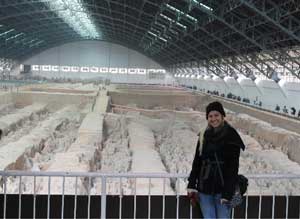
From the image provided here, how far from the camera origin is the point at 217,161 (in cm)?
382

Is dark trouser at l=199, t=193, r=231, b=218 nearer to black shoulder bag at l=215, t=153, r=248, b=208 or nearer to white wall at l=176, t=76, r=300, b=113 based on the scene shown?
black shoulder bag at l=215, t=153, r=248, b=208

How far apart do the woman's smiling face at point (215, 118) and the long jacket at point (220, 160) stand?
0.05 m

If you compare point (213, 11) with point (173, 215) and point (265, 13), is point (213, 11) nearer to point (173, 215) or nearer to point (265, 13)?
point (265, 13)

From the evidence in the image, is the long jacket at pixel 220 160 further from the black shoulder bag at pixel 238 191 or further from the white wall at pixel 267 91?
the white wall at pixel 267 91

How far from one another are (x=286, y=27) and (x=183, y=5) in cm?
680

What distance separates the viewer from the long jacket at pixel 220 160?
12.5ft

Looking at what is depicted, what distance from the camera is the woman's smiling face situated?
12.7 feet

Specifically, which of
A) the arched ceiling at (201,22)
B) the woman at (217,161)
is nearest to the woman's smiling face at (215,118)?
the woman at (217,161)

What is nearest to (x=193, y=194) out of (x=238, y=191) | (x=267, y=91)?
(x=238, y=191)

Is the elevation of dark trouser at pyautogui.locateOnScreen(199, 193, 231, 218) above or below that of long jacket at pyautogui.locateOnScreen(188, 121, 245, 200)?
below

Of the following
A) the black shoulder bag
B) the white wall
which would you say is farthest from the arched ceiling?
the black shoulder bag

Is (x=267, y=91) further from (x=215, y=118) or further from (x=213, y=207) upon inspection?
(x=215, y=118)

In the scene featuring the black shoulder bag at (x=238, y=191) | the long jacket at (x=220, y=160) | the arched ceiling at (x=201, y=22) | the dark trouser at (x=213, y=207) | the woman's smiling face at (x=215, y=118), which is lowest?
the dark trouser at (x=213, y=207)

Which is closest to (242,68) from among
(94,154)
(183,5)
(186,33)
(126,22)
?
(186,33)
